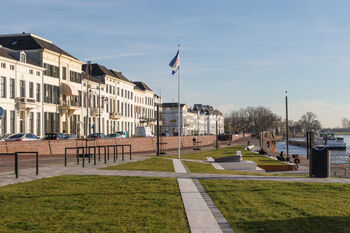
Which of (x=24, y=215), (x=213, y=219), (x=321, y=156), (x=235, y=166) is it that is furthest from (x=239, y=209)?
(x=235, y=166)

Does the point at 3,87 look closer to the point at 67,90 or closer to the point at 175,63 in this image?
the point at 67,90

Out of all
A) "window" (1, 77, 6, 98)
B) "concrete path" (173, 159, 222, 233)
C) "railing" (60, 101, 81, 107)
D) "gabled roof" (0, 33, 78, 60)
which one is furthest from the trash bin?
"railing" (60, 101, 81, 107)

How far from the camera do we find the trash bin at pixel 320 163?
18.5m

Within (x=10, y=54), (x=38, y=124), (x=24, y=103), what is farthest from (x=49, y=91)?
(x=10, y=54)

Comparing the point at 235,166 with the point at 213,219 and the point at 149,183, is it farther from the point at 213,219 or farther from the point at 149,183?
the point at 213,219

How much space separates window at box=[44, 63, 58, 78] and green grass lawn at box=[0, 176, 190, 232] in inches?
1681

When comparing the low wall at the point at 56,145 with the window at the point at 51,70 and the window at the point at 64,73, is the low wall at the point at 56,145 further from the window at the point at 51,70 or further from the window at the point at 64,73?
the window at the point at 64,73

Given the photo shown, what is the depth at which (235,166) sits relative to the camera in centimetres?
2880

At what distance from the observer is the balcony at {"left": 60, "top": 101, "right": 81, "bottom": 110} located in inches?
2323

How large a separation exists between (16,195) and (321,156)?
40.6 ft

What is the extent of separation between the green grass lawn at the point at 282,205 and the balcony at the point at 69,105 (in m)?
45.9

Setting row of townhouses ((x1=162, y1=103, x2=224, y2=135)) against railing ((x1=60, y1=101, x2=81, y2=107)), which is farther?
row of townhouses ((x1=162, y1=103, x2=224, y2=135))

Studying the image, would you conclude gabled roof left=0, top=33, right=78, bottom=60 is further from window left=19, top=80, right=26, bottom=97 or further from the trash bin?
the trash bin

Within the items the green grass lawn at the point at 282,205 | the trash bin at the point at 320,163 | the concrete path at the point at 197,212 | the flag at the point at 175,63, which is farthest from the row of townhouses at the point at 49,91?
the concrete path at the point at 197,212
